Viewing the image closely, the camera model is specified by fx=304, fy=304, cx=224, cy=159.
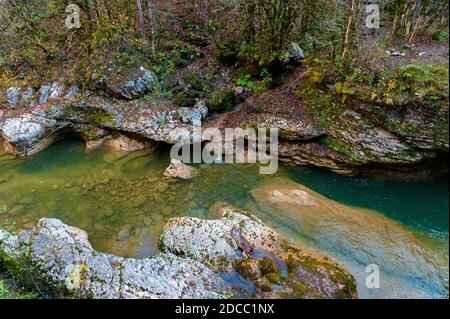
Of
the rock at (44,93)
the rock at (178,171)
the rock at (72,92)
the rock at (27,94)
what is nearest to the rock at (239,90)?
the rock at (178,171)

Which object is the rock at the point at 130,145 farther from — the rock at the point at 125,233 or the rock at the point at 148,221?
the rock at the point at 125,233

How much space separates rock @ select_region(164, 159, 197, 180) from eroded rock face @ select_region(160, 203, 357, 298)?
8.25 feet

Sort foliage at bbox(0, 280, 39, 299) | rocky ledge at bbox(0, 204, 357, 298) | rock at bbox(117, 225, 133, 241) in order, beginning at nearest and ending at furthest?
foliage at bbox(0, 280, 39, 299), rocky ledge at bbox(0, 204, 357, 298), rock at bbox(117, 225, 133, 241)

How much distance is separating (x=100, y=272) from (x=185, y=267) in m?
1.86

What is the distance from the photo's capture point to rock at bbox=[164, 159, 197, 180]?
1100cm

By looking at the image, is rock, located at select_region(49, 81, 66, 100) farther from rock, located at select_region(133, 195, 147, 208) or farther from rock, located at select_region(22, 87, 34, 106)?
rock, located at select_region(133, 195, 147, 208)

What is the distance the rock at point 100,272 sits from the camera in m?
6.43

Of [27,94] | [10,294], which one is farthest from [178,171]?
[27,94]

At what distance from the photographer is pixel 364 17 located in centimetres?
1162

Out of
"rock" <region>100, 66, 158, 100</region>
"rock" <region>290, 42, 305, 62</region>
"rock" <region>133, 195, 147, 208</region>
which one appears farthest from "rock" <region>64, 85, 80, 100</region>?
"rock" <region>290, 42, 305, 62</region>

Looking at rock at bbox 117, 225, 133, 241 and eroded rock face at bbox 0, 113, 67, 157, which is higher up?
eroded rock face at bbox 0, 113, 67, 157
